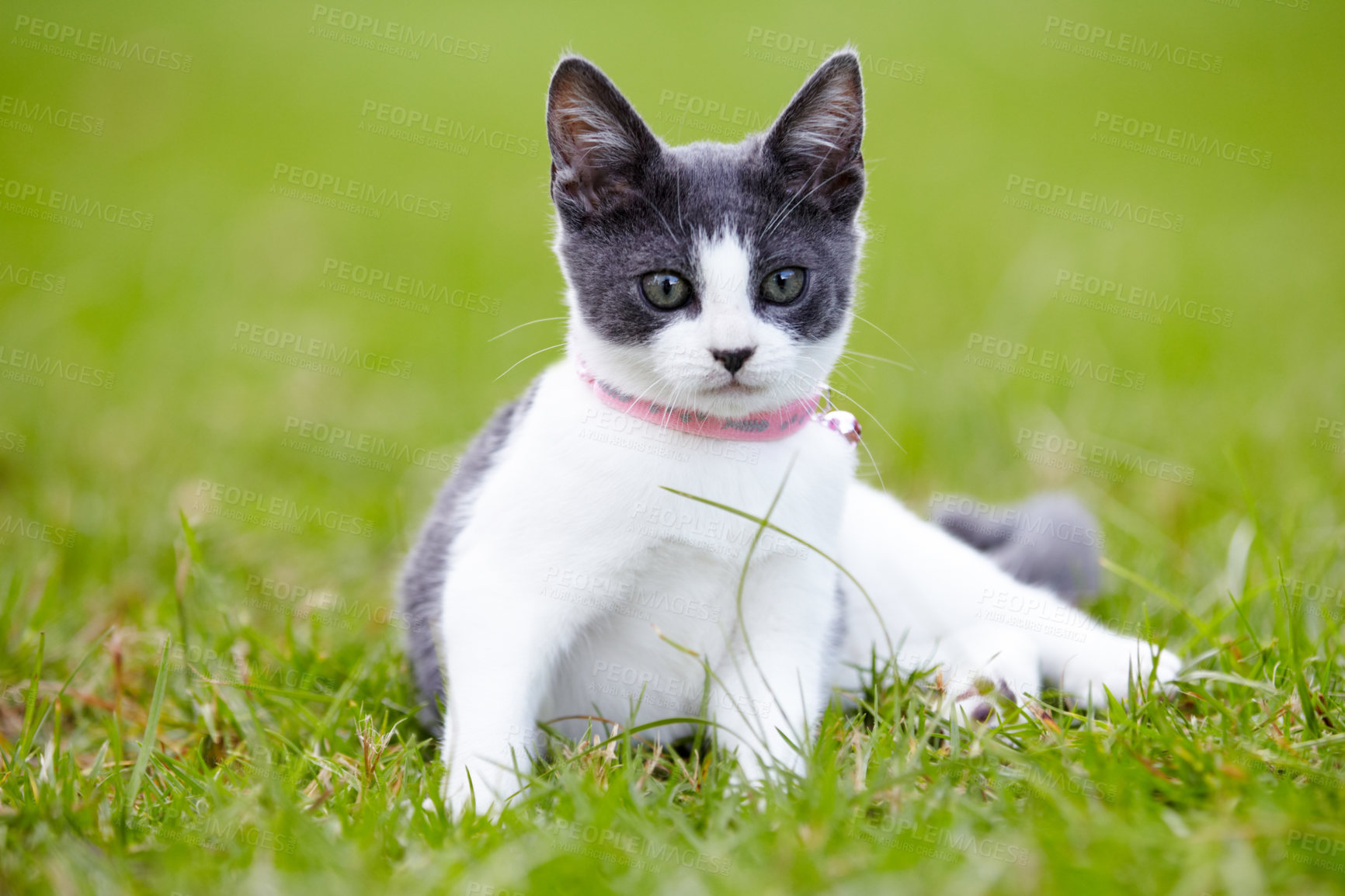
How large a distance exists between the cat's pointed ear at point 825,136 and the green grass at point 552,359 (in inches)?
14.1

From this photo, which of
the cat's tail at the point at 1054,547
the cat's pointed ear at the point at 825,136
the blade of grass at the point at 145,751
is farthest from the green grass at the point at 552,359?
the cat's pointed ear at the point at 825,136

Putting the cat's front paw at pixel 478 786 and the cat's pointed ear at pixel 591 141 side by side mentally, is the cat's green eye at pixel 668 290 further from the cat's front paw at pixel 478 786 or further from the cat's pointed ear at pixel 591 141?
the cat's front paw at pixel 478 786

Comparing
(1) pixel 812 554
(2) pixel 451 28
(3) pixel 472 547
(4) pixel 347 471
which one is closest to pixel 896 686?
(1) pixel 812 554

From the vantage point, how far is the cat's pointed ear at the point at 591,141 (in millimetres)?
2248

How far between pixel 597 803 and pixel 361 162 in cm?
784

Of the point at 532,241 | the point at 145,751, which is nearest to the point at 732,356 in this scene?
the point at 145,751

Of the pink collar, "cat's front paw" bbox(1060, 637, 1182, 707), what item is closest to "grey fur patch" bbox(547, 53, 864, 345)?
Answer: the pink collar

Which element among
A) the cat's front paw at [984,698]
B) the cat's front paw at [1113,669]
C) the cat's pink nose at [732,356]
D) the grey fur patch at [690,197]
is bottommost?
the cat's front paw at [984,698]

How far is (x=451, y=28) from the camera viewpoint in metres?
10.2

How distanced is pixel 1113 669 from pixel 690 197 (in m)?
1.62

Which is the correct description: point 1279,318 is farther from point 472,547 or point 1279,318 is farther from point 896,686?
point 472,547

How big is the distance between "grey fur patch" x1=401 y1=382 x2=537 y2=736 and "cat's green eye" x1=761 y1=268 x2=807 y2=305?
72 cm

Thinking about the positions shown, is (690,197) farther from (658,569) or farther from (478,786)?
(478,786)

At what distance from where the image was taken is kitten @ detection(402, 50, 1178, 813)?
2.19 metres
